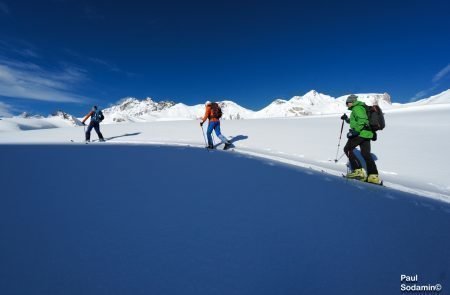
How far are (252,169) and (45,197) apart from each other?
5.02 metres

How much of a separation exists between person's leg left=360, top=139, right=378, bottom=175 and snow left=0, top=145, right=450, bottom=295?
0.90 m

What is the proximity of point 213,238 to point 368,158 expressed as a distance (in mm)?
5367

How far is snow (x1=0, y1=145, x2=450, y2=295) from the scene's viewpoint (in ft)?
7.82

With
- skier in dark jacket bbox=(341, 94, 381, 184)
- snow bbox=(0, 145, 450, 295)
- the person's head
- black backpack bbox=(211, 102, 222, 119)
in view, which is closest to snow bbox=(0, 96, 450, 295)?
snow bbox=(0, 145, 450, 295)

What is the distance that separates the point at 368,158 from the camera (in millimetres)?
6773

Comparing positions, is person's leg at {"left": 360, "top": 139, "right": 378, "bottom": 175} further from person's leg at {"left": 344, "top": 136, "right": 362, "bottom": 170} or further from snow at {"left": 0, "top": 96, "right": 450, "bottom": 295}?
snow at {"left": 0, "top": 96, "right": 450, "bottom": 295}

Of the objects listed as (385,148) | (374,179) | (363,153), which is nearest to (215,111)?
(363,153)

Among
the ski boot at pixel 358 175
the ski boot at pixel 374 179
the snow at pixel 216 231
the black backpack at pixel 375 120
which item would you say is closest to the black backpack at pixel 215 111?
the snow at pixel 216 231

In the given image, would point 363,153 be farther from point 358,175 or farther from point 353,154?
point 358,175

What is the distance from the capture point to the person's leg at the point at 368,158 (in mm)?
6594

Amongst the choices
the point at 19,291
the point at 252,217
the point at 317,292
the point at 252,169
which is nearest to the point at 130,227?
the point at 19,291

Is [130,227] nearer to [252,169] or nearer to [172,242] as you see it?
[172,242]

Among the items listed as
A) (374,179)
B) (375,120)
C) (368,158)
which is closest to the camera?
(374,179)

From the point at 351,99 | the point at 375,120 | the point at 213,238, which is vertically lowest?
the point at 213,238
